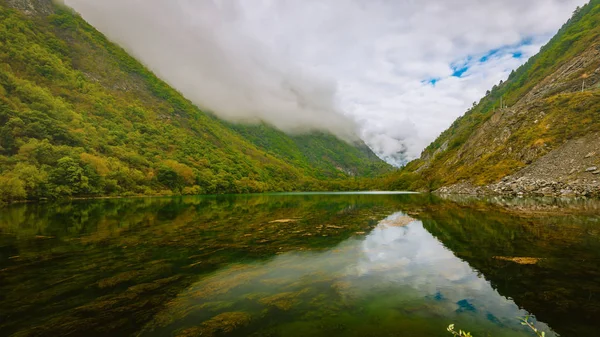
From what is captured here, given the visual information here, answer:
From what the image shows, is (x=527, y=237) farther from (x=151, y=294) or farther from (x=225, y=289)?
(x=151, y=294)

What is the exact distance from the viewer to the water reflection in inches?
397

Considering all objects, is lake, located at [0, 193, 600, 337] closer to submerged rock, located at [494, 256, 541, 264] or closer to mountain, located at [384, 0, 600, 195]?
submerged rock, located at [494, 256, 541, 264]

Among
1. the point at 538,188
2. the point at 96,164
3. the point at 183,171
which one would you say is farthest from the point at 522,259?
the point at 183,171

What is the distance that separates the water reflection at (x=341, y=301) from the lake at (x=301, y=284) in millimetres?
71

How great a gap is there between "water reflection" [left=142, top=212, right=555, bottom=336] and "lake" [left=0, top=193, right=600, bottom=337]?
7 cm

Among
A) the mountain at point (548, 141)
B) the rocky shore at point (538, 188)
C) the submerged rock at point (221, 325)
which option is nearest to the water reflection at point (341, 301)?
the submerged rock at point (221, 325)

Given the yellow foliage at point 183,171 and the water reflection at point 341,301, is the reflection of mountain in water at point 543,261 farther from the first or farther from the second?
the yellow foliage at point 183,171

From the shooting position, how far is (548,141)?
3671 inches

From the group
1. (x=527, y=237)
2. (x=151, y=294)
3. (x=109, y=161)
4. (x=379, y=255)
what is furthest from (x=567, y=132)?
(x=109, y=161)

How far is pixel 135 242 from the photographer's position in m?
25.8

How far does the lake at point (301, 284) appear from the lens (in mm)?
10234

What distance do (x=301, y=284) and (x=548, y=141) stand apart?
118139mm

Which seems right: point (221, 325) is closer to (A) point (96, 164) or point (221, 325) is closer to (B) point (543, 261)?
(B) point (543, 261)

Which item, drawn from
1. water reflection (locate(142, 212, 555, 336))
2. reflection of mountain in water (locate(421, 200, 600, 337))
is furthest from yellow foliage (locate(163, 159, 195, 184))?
water reflection (locate(142, 212, 555, 336))
